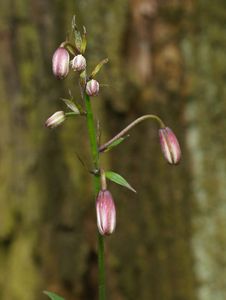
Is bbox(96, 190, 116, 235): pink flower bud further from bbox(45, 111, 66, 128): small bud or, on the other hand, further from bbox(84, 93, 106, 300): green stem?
bbox(45, 111, 66, 128): small bud

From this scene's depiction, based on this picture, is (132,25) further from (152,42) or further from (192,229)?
(192,229)

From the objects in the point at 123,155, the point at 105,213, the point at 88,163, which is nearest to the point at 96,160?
the point at 105,213

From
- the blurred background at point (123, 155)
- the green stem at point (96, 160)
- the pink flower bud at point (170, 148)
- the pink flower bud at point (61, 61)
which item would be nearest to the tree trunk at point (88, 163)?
the blurred background at point (123, 155)

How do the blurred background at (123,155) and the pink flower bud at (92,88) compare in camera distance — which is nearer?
the pink flower bud at (92,88)

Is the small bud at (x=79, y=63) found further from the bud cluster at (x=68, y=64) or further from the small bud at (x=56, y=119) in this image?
the small bud at (x=56, y=119)

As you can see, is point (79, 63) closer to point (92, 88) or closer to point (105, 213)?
point (92, 88)
